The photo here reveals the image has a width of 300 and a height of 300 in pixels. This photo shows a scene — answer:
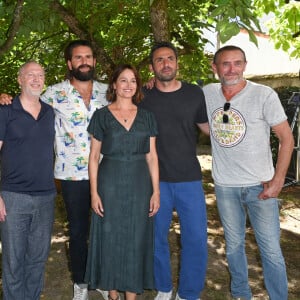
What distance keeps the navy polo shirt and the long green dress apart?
48 cm

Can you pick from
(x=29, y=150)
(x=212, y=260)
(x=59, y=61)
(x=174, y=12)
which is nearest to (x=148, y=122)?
(x=29, y=150)

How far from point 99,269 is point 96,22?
5090 mm

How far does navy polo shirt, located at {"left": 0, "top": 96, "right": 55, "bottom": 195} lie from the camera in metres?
3.45

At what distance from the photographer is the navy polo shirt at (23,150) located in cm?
345

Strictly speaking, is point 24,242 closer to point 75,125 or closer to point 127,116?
point 75,125

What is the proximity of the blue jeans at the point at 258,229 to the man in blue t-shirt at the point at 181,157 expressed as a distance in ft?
0.89

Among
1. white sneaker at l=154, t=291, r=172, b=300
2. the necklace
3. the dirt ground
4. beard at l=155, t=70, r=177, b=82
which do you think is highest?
beard at l=155, t=70, r=177, b=82

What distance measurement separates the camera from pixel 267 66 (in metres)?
24.5

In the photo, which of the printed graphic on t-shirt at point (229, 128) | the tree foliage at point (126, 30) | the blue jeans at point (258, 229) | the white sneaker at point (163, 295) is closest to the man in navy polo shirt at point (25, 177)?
the white sneaker at point (163, 295)

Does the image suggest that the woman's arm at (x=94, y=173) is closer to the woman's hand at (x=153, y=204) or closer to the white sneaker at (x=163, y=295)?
the woman's hand at (x=153, y=204)

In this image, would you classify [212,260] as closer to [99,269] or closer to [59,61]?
[99,269]

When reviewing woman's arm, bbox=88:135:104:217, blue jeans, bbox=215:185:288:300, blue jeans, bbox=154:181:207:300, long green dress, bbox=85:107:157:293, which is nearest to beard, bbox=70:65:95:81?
long green dress, bbox=85:107:157:293

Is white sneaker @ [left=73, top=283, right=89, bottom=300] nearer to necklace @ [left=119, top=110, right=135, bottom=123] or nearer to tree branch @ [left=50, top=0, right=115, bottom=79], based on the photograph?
necklace @ [left=119, top=110, right=135, bottom=123]

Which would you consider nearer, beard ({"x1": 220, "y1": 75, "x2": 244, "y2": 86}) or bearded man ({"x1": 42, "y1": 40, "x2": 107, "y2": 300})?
beard ({"x1": 220, "y1": 75, "x2": 244, "y2": 86})
